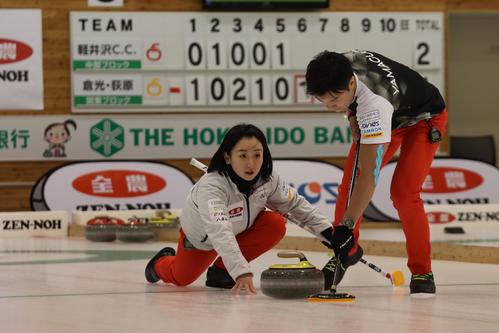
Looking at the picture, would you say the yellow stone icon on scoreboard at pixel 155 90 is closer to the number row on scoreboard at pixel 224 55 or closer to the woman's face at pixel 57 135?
the number row on scoreboard at pixel 224 55

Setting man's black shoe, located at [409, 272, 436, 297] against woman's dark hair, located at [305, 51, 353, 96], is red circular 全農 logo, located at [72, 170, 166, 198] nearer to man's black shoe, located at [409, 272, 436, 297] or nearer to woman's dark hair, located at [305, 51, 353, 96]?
man's black shoe, located at [409, 272, 436, 297]

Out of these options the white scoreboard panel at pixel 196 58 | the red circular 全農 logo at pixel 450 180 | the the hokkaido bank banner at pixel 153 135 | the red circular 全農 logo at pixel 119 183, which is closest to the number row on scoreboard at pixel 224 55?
the white scoreboard panel at pixel 196 58

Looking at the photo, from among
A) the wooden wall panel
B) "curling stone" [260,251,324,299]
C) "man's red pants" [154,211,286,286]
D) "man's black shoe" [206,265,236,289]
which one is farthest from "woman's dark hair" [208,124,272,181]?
the wooden wall panel

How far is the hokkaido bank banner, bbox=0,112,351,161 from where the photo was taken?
1070cm

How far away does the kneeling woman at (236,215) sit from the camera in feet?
13.2

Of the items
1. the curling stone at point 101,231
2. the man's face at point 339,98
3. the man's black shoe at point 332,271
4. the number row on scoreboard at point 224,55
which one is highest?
the number row on scoreboard at point 224,55

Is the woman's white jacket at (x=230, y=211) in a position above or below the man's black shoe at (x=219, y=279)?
above

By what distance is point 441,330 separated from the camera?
120 inches

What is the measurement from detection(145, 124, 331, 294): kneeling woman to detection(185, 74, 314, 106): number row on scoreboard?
6.23m

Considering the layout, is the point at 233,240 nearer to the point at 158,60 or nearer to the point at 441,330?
the point at 441,330

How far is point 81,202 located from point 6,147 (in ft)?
5.63

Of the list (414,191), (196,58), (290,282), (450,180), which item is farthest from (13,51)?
(290,282)

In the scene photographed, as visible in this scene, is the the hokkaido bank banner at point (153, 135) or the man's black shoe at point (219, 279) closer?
the man's black shoe at point (219, 279)

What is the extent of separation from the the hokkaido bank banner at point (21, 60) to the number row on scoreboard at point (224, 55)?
145 cm
